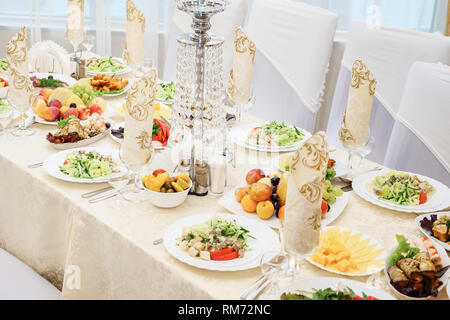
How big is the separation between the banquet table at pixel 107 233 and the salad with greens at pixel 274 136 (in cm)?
10

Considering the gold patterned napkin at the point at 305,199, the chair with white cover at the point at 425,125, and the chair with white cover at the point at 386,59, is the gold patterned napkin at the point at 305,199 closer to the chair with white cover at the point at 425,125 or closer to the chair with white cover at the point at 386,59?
the chair with white cover at the point at 425,125

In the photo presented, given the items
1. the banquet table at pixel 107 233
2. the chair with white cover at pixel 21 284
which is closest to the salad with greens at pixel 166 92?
the banquet table at pixel 107 233

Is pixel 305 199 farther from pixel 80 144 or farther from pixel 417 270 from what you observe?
pixel 80 144

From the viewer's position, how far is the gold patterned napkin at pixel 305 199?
3.84ft

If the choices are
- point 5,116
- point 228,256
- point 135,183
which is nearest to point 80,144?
point 5,116

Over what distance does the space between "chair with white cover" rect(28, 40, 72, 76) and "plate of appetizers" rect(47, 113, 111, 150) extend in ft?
2.63

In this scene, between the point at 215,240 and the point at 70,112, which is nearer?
the point at 215,240

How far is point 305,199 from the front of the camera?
3.93 feet

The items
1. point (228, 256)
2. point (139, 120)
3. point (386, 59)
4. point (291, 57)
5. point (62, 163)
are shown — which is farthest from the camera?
point (291, 57)

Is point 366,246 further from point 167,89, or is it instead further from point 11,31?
point 11,31

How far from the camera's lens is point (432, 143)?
2.05 meters

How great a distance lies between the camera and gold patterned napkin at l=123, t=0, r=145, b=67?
2.63 m

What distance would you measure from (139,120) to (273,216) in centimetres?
47

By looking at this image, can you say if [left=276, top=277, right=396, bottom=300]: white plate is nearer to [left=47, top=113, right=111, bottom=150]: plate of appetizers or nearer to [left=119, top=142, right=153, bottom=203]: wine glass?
[left=119, top=142, right=153, bottom=203]: wine glass
